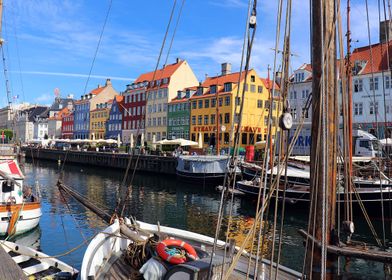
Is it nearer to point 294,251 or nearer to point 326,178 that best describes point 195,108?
point 294,251

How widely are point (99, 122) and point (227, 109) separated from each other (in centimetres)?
4701

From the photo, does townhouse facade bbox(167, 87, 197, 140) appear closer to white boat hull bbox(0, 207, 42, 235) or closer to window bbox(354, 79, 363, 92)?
window bbox(354, 79, 363, 92)

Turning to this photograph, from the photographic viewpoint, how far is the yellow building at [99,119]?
96125 millimetres

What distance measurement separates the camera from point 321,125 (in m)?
5.00

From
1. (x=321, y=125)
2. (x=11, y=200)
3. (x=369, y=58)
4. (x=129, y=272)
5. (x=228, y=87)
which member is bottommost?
(x=11, y=200)

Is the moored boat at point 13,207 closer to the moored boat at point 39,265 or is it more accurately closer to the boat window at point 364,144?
the moored boat at point 39,265

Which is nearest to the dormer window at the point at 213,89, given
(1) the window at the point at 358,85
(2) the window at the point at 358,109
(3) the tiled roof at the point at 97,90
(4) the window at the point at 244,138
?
(4) the window at the point at 244,138

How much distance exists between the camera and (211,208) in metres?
28.2

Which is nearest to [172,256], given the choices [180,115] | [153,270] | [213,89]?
[153,270]

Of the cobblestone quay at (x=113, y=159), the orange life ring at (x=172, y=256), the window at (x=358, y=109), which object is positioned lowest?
the cobblestone quay at (x=113, y=159)

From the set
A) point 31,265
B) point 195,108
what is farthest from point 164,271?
Result: point 195,108

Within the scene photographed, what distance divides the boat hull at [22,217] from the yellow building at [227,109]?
4102 cm

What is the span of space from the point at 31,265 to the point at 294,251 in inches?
419

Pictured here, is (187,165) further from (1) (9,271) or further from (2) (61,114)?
(2) (61,114)
